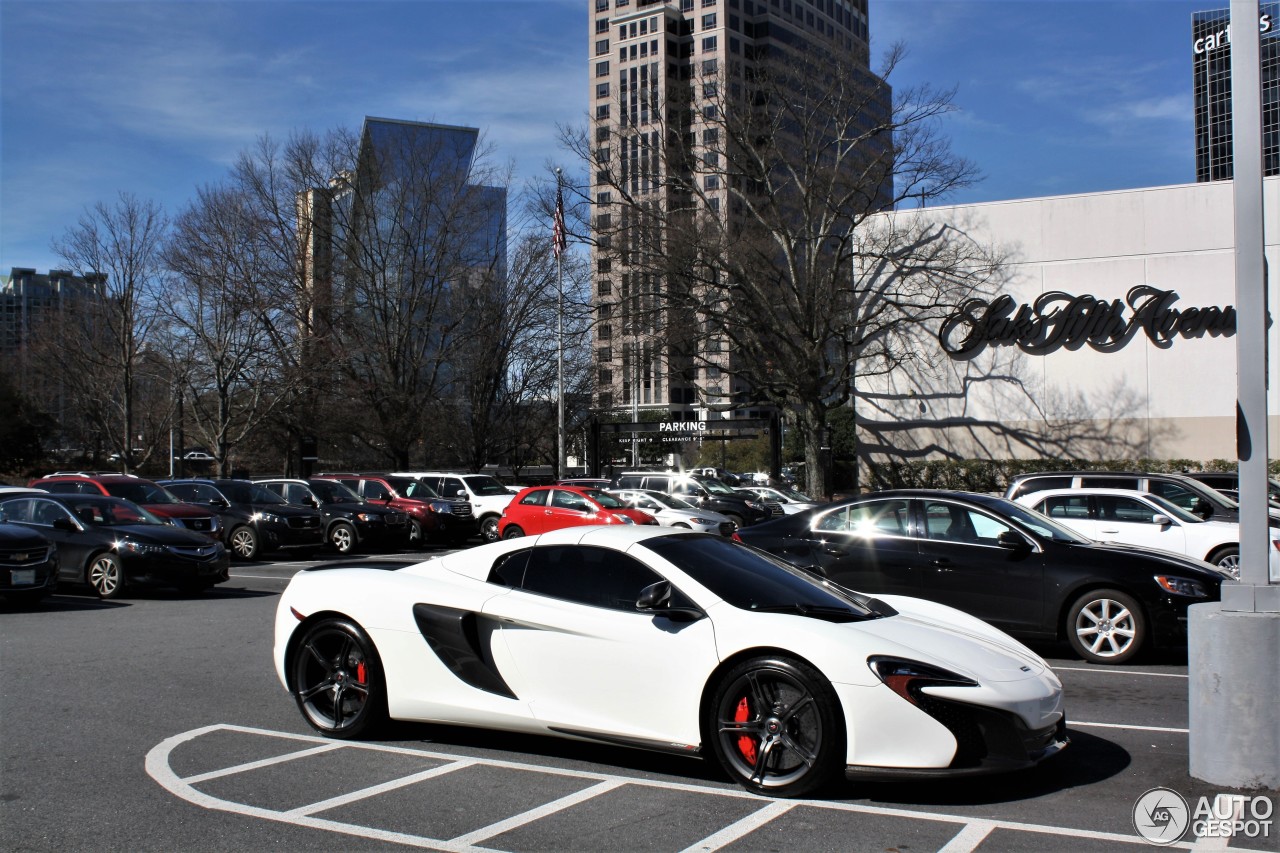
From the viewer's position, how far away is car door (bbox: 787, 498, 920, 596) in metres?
10.0

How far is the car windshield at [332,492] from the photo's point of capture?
24906 millimetres

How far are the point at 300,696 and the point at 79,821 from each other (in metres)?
1.81

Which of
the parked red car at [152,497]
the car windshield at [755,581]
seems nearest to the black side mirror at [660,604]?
the car windshield at [755,581]

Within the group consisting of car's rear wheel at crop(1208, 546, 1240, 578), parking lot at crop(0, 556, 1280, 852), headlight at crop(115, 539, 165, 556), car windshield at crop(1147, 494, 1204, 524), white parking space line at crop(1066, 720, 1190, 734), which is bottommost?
A: white parking space line at crop(1066, 720, 1190, 734)

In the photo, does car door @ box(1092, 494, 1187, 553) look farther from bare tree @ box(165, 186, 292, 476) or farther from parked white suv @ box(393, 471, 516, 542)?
bare tree @ box(165, 186, 292, 476)

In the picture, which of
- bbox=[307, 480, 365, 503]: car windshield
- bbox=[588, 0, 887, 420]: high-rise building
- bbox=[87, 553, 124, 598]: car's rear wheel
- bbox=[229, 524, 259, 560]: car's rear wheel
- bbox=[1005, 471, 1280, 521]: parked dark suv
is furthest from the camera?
bbox=[588, 0, 887, 420]: high-rise building

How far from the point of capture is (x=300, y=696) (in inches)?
268

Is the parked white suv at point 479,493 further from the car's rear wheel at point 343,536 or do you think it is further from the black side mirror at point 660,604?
the black side mirror at point 660,604

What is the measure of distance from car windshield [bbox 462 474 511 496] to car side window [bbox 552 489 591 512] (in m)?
4.12

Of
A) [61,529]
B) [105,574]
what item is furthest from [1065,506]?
[61,529]

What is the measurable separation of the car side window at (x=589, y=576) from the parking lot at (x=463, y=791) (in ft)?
3.14

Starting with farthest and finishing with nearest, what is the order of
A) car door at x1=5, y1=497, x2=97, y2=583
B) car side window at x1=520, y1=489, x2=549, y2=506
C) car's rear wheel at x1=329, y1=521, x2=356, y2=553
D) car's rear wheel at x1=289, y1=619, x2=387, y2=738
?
car side window at x1=520, y1=489, x2=549, y2=506, car's rear wheel at x1=329, y1=521, x2=356, y2=553, car door at x1=5, y1=497, x2=97, y2=583, car's rear wheel at x1=289, y1=619, x2=387, y2=738

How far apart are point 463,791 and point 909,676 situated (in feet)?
7.79

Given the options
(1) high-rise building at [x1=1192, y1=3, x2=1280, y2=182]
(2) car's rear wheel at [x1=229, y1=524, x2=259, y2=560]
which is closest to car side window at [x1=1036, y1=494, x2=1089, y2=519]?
(2) car's rear wheel at [x1=229, y1=524, x2=259, y2=560]
